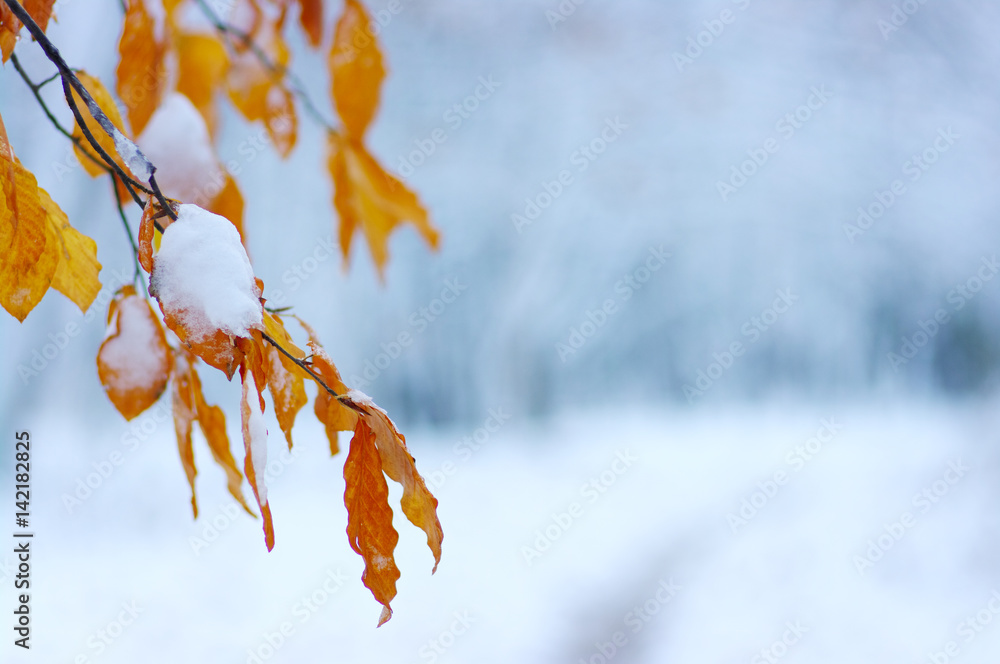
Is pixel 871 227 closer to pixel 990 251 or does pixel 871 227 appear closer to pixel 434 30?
pixel 990 251

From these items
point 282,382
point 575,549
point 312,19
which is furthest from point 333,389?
point 575,549

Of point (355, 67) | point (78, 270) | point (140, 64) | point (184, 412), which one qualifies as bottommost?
point (184, 412)

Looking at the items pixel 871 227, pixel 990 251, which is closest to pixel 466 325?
pixel 871 227

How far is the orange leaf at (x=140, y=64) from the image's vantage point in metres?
0.57

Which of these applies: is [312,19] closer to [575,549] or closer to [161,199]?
[161,199]

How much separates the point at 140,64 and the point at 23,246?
0.30 metres

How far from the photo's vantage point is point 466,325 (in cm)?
289

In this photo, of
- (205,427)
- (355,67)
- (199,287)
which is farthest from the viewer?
(355,67)

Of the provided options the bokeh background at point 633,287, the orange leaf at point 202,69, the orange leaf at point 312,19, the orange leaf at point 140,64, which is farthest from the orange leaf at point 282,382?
the bokeh background at point 633,287

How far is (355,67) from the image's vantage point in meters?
0.72

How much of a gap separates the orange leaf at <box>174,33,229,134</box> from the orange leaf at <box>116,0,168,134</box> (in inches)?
11.2

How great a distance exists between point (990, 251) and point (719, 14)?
1.63 m

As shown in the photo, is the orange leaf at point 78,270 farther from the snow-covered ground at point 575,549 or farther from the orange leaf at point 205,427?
the snow-covered ground at point 575,549

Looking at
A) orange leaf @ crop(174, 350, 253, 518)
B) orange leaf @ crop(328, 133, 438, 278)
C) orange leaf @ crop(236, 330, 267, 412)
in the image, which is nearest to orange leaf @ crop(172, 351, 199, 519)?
orange leaf @ crop(174, 350, 253, 518)
